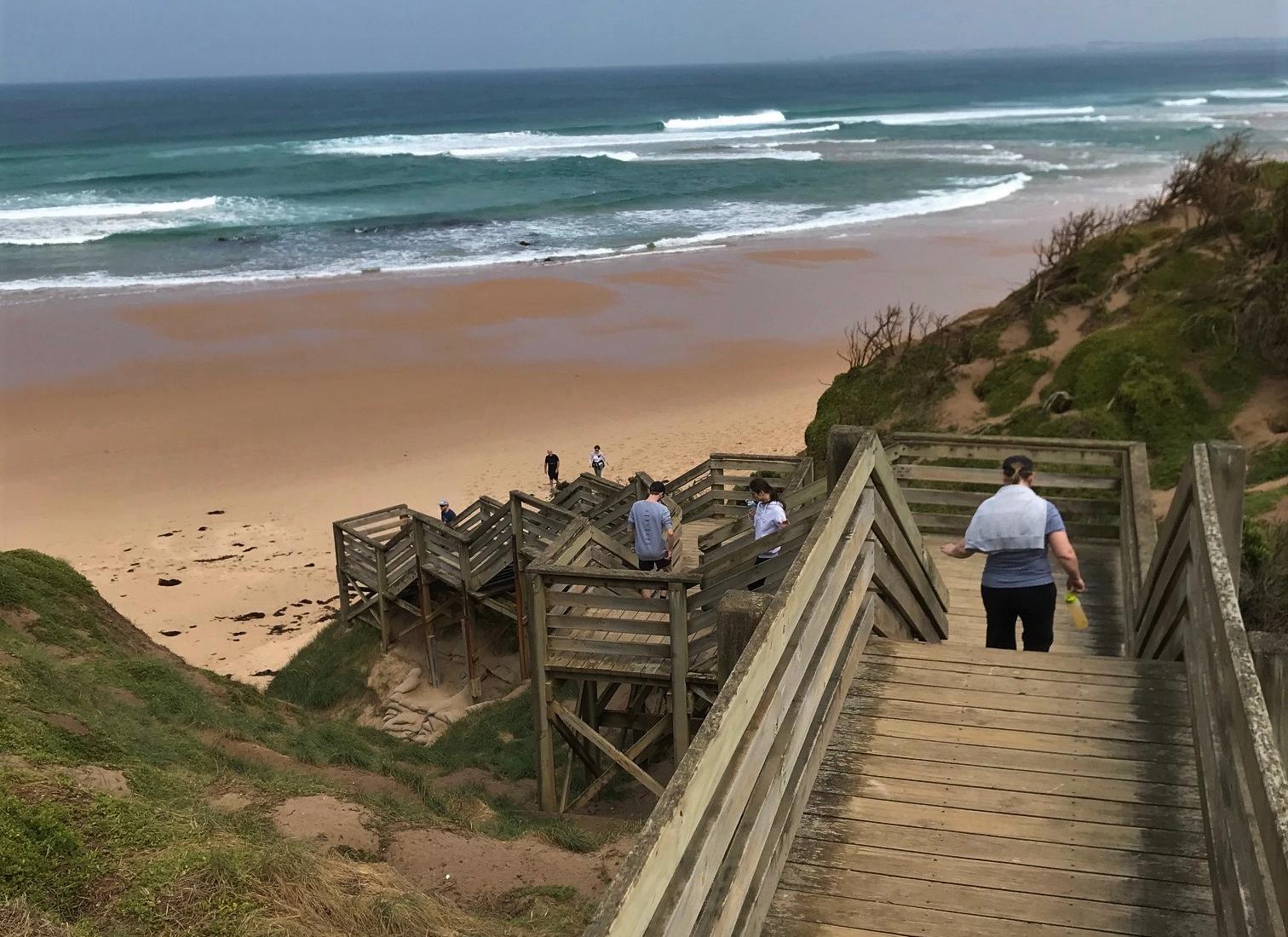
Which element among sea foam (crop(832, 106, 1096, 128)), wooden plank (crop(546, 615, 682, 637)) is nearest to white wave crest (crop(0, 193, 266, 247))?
wooden plank (crop(546, 615, 682, 637))

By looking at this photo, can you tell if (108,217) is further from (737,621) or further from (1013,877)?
(1013,877)

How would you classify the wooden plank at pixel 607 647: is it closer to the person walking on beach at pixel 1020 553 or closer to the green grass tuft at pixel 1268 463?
the person walking on beach at pixel 1020 553

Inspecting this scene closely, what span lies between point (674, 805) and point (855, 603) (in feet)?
7.70

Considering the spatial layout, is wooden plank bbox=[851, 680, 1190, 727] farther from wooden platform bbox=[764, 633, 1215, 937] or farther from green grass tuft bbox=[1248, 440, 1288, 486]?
green grass tuft bbox=[1248, 440, 1288, 486]

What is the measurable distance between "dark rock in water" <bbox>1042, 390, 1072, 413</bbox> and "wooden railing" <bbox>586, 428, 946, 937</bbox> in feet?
28.4

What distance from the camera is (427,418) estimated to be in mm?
25016

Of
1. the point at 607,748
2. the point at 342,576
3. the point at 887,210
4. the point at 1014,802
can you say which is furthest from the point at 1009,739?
the point at 887,210

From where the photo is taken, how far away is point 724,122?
95.8 meters

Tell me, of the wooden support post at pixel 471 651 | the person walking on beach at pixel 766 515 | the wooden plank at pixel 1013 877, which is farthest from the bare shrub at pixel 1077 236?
the wooden plank at pixel 1013 877

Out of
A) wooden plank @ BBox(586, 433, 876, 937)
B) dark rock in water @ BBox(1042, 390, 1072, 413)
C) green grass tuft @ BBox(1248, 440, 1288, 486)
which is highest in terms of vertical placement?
wooden plank @ BBox(586, 433, 876, 937)

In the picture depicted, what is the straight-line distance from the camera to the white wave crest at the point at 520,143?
73500 mm

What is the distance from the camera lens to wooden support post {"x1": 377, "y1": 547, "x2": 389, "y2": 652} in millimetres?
15562

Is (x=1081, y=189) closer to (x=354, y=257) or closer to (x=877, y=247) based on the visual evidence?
(x=877, y=247)

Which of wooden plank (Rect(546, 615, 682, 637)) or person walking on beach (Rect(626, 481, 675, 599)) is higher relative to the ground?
person walking on beach (Rect(626, 481, 675, 599))
